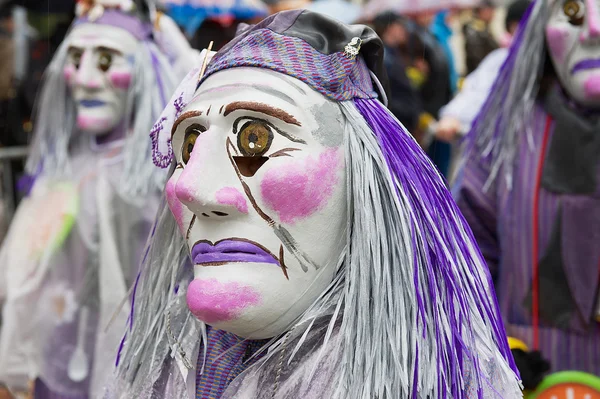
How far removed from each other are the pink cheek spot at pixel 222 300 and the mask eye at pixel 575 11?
1.59 meters

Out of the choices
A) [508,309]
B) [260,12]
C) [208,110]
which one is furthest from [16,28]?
[208,110]

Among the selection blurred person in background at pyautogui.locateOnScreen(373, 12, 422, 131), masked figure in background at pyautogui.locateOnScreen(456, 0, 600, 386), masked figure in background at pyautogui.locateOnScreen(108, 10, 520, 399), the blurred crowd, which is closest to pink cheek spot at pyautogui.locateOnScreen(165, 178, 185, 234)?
masked figure in background at pyautogui.locateOnScreen(108, 10, 520, 399)

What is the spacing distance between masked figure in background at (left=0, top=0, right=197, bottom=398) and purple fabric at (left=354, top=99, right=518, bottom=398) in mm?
1616

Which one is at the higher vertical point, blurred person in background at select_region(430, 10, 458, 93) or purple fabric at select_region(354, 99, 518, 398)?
purple fabric at select_region(354, 99, 518, 398)

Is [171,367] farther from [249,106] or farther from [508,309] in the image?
[508,309]

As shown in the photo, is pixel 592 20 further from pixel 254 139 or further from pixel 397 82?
pixel 397 82

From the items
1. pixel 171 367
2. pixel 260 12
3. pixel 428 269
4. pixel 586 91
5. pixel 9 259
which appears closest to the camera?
pixel 428 269

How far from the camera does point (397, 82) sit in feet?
18.3

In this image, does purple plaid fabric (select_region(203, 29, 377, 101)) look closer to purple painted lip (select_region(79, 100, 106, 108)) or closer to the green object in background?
the green object in background

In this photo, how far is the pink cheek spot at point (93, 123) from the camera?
134 inches

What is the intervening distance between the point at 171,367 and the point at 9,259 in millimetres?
1769

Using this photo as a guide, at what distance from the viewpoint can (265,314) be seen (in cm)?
168

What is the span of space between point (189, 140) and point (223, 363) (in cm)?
45

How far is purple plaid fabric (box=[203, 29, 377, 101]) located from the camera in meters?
1.73
